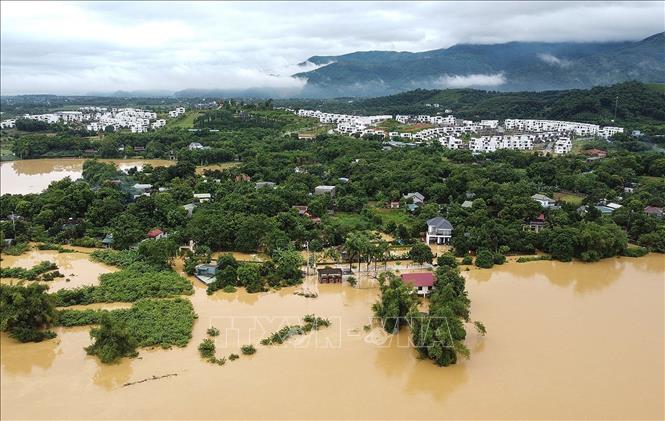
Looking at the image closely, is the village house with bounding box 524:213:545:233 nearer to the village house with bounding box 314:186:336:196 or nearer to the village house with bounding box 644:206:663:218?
the village house with bounding box 644:206:663:218

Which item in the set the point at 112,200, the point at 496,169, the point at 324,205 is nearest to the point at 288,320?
the point at 324,205

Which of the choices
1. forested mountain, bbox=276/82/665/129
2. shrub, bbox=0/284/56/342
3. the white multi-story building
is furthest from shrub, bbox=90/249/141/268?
forested mountain, bbox=276/82/665/129

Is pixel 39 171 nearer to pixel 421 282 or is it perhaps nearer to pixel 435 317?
pixel 421 282

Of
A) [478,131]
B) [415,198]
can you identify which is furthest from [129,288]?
[478,131]

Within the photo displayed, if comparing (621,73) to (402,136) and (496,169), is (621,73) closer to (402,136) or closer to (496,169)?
(402,136)

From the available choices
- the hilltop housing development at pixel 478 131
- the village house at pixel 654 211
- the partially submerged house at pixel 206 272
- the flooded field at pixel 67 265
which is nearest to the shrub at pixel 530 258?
the village house at pixel 654 211

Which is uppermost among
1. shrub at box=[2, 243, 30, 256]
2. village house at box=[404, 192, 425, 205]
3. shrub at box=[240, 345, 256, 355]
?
village house at box=[404, 192, 425, 205]
